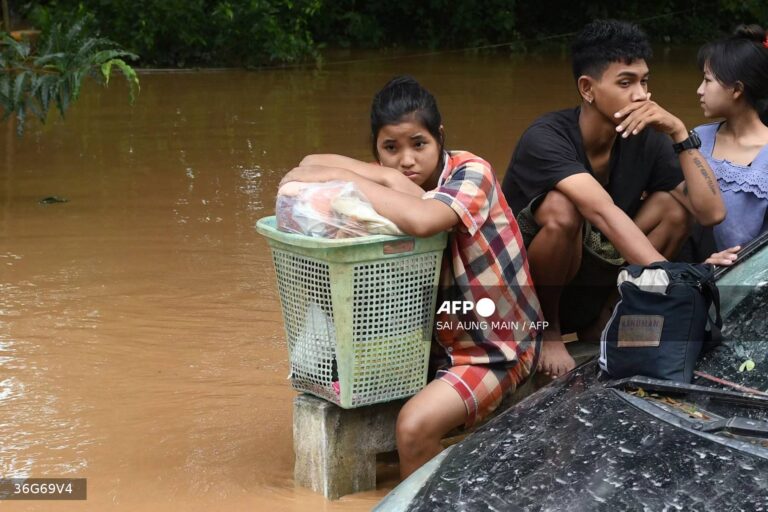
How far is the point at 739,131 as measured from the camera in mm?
4270

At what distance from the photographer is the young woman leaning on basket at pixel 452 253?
11.2ft

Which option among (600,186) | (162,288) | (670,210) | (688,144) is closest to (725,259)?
(600,186)

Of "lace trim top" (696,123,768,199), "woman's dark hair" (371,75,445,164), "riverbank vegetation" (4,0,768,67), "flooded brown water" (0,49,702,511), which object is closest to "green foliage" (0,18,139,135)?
"flooded brown water" (0,49,702,511)

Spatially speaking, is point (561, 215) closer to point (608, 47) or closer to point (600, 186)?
point (600, 186)

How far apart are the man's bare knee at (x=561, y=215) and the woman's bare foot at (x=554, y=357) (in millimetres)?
414

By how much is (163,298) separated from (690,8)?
15897 mm

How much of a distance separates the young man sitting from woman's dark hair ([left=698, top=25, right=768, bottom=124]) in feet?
1.13

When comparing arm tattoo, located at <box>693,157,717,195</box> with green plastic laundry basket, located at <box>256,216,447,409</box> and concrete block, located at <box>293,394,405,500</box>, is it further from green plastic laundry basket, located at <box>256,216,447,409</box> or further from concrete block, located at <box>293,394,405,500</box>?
A: concrete block, located at <box>293,394,405,500</box>

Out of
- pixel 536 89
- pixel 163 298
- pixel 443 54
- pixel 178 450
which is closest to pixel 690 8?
pixel 443 54

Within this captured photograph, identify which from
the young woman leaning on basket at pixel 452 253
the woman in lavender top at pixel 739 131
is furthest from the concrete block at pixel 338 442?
the woman in lavender top at pixel 739 131

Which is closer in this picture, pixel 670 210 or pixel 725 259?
pixel 725 259

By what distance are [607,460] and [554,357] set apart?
151 centimetres

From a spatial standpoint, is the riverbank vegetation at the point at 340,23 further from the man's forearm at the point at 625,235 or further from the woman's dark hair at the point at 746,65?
the man's forearm at the point at 625,235

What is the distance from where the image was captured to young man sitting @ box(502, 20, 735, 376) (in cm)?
379
